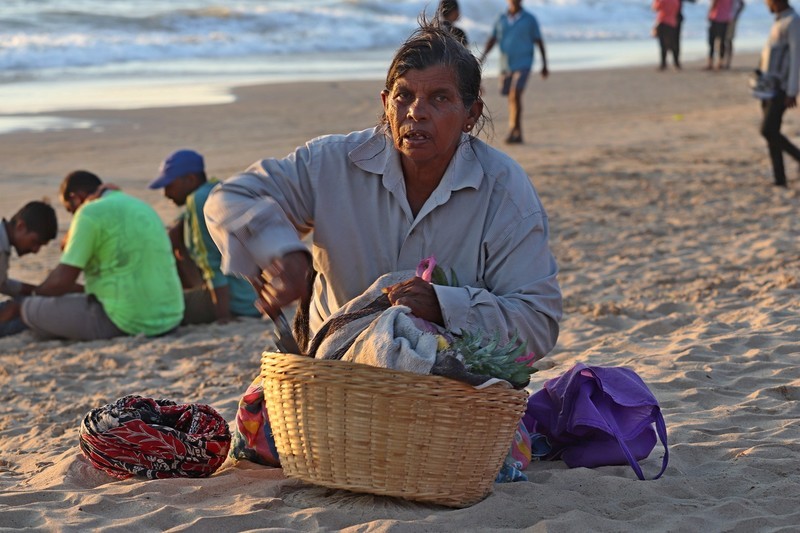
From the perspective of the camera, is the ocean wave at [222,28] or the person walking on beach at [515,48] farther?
the ocean wave at [222,28]

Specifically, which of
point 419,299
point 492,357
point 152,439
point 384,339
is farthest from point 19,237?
point 492,357

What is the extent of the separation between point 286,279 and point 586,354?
254 cm

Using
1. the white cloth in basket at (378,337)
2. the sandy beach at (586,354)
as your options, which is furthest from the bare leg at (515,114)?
the white cloth in basket at (378,337)

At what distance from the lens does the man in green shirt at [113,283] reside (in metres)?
6.25

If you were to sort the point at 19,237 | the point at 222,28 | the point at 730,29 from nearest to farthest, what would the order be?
the point at 19,237
the point at 730,29
the point at 222,28

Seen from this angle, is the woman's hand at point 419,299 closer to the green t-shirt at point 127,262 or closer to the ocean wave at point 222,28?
the green t-shirt at point 127,262

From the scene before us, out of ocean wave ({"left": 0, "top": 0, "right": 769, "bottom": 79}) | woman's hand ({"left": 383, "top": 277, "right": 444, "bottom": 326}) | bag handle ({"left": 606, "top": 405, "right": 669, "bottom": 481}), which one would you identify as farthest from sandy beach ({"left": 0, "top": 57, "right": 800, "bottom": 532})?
ocean wave ({"left": 0, "top": 0, "right": 769, "bottom": 79})

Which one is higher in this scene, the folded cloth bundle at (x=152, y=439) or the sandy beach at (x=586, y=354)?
the folded cloth bundle at (x=152, y=439)

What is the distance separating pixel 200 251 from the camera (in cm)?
667

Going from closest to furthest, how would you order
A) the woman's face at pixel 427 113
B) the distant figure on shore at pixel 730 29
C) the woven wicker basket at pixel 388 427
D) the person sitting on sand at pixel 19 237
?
the woven wicker basket at pixel 388 427 < the woman's face at pixel 427 113 < the person sitting on sand at pixel 19 237 < the distant figure on shore at pixel 730 29

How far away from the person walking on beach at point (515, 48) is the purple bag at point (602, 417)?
9088 mm

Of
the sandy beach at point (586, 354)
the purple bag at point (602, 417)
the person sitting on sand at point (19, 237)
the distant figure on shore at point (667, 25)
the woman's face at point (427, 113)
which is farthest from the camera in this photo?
the distant figure on shore at point (667, 25)

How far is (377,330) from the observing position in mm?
2951

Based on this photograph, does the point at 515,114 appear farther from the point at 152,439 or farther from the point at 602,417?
the point at 152,439
